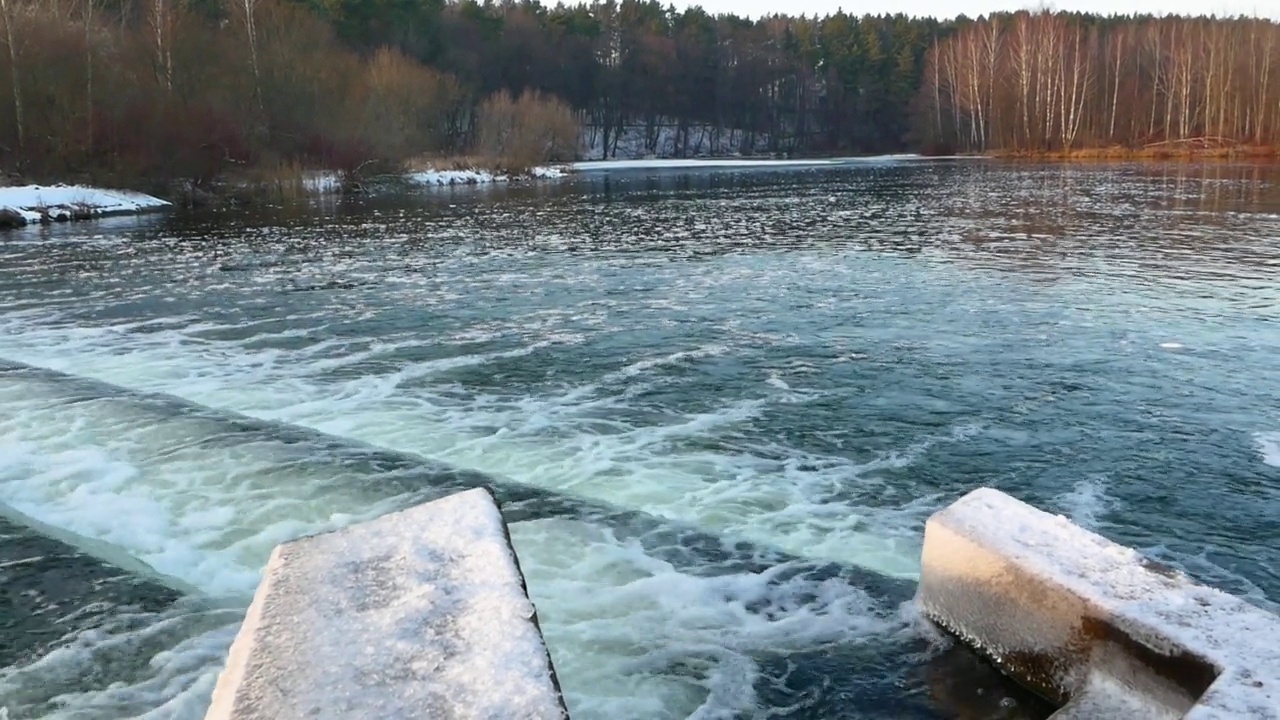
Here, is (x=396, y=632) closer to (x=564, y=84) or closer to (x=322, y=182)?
(x=322, y=182)

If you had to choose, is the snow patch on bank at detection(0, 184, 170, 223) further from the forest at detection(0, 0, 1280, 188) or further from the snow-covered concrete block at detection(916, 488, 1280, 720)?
the snow-covered concrete block at detection(916, 488, 1280, 720)

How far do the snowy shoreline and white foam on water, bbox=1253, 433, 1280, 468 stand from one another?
30.6m

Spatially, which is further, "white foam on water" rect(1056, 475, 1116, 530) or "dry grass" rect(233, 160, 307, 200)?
"dry grass" rect(233, 160, 307, 200)

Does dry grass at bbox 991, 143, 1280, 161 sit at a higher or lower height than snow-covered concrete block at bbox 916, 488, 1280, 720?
higher

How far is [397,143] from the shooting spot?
158ft

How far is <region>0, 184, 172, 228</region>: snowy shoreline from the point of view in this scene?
2808 cm

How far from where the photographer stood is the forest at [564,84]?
35.7 m

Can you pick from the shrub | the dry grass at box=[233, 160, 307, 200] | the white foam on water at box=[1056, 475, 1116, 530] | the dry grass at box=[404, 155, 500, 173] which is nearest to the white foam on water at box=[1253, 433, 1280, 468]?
the white foam on water at box=[1056, 475, 1116, 530]

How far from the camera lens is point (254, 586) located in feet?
16.5

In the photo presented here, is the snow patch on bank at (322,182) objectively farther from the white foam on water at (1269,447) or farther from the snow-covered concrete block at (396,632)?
the snow-covered concrete block at (396,632)

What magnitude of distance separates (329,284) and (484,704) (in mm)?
13649

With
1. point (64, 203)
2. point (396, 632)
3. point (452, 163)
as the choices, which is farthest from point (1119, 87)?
point (396, 632)

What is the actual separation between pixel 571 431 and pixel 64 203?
1186 inches

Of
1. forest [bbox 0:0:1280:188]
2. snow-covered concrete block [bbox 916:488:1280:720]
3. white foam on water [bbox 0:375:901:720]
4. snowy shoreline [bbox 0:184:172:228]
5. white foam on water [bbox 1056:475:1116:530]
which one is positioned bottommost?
white foam on water [bbox 0:375:901:720]
